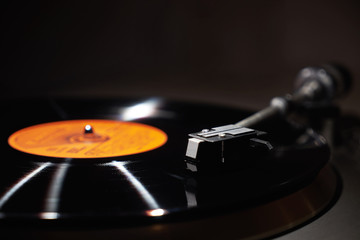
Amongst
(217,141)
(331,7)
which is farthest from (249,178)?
(331,7)

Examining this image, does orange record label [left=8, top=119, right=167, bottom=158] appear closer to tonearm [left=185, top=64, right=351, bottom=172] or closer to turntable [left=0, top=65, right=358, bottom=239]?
turntable [left=0, top=65, right=358, bottom=239]

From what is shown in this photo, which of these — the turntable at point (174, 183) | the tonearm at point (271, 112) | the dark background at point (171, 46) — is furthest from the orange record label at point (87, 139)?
the dark background at point (171, 46)

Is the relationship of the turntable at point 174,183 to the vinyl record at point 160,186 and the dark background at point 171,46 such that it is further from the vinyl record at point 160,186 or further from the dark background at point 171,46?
the dark background at point 171,46

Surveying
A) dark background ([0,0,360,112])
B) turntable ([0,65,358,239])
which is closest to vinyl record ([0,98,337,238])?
turntable ([0,65,358,239])

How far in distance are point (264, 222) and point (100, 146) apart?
1.28 ft

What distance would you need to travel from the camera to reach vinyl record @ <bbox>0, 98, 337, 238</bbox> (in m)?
0.49

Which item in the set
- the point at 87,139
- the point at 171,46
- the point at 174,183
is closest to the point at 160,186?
the point at 174,183

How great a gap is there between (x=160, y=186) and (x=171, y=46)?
116cm

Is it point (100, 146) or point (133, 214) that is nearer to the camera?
point (133, 214)

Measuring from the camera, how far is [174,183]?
574 millimetres

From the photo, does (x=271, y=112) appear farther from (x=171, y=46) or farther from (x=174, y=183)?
(x=171, y=46)

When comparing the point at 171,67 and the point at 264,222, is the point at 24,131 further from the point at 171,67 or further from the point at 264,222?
the point at 171,67

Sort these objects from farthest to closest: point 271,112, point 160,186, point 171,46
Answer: point 171,46
point 271,112
point 160,186

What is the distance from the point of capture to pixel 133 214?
481mm
